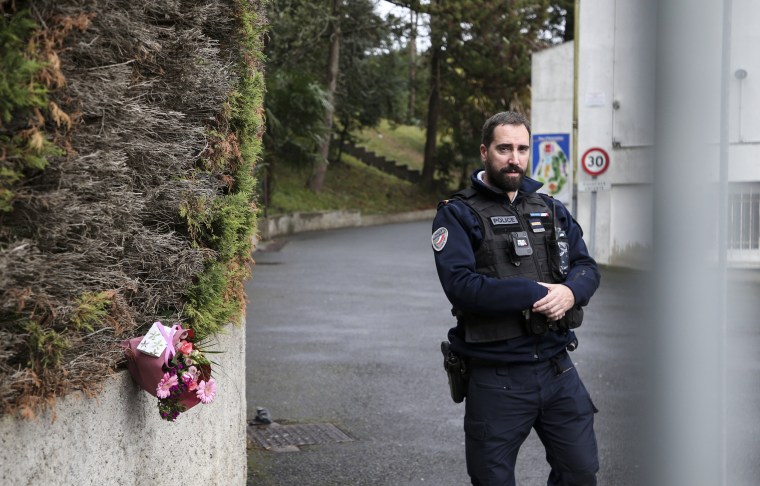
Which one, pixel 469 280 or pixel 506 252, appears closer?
pixel 469 280

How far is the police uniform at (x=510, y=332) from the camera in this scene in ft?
13.7

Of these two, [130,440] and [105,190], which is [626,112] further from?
[130,440]

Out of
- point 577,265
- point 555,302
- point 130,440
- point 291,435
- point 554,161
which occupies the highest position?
point 554,161

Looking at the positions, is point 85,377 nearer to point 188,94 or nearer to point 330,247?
point 188,94

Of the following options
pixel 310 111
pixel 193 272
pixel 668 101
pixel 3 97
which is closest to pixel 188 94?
pixel 193 272

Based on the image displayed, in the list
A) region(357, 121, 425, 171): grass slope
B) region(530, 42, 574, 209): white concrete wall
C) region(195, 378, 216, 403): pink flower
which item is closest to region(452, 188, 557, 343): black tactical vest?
region(195, 378, 216, 403): pink flower

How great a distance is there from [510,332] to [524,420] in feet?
1.20

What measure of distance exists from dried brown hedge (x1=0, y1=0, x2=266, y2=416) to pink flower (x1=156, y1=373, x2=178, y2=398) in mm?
195

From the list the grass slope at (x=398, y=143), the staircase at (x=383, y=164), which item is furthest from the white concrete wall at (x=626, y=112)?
the staircase at (x=383, y=164)

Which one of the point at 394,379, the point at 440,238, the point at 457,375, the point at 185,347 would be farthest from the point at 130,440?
the point at 394,379

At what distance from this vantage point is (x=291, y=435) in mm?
6910

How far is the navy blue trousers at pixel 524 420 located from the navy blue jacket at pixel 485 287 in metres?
0.07

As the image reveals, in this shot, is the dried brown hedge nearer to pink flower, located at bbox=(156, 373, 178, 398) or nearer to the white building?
pink flower, located at bbox=(156, 373, 178, 398)

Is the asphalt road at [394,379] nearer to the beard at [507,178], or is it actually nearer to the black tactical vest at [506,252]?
the black tactical vest at [506,252]
